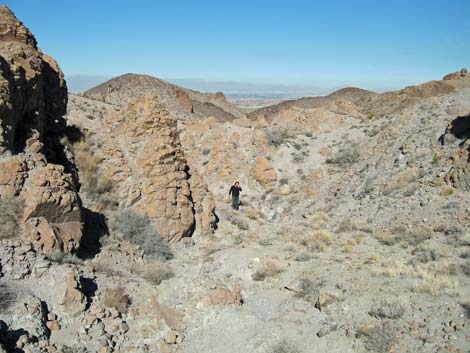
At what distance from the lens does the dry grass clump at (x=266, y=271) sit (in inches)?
364

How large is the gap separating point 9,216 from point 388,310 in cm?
678

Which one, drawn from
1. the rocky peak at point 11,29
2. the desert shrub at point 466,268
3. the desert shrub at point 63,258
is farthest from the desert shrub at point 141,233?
the desert shrub at point 466,268

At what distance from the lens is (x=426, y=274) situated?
815 centimetres

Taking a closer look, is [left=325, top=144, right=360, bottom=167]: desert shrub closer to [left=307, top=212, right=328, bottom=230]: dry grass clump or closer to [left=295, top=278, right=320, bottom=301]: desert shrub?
[left=307, top=212, right=328, bottom=230]: dry grass clump

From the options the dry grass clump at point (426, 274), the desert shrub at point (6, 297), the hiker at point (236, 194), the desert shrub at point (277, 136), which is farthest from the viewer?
the desert shrub at point (277, 136)

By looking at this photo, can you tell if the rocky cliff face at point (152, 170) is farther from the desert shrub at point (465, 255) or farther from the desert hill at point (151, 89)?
the desert hill at point (151, 89)

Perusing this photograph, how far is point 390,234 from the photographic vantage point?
12.2 meters

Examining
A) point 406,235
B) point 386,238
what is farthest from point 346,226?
point 406,235

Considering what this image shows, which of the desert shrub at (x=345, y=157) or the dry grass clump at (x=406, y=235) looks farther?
the desert shrub at (x=345, y=157)

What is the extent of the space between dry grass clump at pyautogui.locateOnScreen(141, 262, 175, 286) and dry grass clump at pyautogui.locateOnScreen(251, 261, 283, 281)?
6.35ft

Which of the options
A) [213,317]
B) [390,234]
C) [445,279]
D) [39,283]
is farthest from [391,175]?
[39,283]

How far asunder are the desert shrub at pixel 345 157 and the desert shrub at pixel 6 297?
17.3 meters

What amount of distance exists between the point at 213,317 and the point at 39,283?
309cm

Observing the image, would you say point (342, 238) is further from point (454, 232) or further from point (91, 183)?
point (91, 183)
